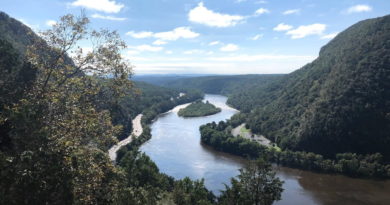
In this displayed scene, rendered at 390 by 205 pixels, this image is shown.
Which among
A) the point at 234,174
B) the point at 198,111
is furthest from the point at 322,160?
the point at 198,111

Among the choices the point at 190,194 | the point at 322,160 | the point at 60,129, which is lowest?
the point at 322,160

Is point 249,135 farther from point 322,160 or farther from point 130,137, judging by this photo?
point 130,137

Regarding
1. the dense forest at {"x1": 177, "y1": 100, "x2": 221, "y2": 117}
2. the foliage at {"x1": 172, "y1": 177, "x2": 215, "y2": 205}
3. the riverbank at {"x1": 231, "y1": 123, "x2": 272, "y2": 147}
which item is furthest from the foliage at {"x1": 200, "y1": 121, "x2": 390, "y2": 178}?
the dense forest at {"x1": 177, "y1": 100, "x2": 221, "y2": 117}

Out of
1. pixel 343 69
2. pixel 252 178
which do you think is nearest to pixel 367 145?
pixel 343 69

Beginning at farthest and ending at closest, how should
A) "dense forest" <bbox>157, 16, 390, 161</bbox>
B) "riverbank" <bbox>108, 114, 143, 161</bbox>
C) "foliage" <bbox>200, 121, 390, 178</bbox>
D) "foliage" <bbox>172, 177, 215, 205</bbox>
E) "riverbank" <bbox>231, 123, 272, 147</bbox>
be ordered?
"riverbank" <bbox>231, 123, 272, 147</bbox>
"riverbank" <bbox>108, 114, 143, 161</bbox>
"dense forest" <bbox>157, 16, 390, 161</bbox>
"foliage" <bbox>200, 121, 390, 178</bbox>
"foliage" <bbox>172, 177, 215, 205</bbox>

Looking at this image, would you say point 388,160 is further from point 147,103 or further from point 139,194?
point 147,103

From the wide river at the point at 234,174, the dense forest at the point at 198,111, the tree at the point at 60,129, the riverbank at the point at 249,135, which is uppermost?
the tree at the point at 60,129

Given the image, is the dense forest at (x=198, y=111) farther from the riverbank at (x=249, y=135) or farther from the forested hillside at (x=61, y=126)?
the forested hillside at (x=61, y=126)

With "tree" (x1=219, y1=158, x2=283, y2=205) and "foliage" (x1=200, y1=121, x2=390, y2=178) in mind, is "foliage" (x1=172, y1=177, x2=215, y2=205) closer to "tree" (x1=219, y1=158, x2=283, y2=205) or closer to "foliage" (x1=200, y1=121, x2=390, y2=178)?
"tree" (x1=219, y1=158, x2=283, y2=205)

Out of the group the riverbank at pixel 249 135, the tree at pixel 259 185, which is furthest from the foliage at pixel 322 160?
the tree at pixel 259 185
